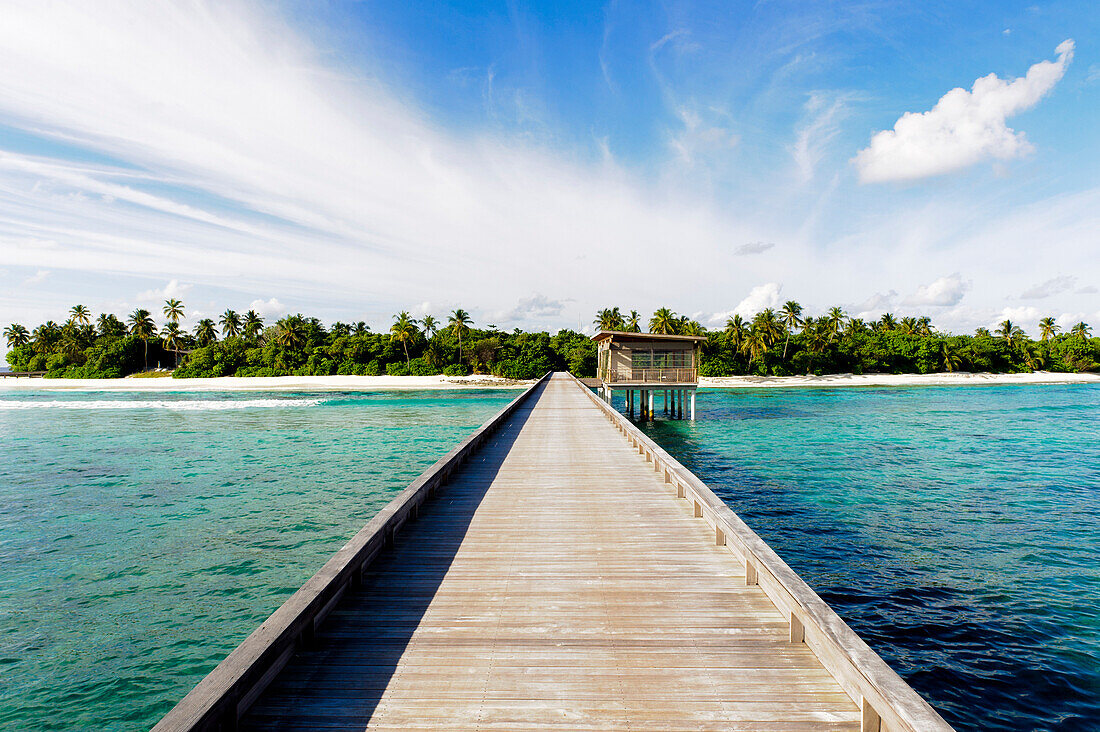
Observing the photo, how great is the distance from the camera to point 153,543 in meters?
10.5

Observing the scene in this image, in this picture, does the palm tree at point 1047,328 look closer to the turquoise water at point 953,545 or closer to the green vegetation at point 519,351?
the green vegetation at point 519,351

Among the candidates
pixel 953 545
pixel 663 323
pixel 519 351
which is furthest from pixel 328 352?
pixel 953 545

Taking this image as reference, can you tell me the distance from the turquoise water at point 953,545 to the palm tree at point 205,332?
81.9m

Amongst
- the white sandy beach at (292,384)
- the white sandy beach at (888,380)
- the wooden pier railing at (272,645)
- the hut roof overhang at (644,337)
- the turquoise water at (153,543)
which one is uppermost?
the hut roof overhang at (644,337)

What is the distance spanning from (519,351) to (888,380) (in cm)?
4922

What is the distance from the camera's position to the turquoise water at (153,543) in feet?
20.0

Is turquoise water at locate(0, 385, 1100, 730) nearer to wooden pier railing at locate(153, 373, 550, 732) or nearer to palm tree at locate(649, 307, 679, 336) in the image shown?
wooden pier railing at locate(153, 373, 550, 732)

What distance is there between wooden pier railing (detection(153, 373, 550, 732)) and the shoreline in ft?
180

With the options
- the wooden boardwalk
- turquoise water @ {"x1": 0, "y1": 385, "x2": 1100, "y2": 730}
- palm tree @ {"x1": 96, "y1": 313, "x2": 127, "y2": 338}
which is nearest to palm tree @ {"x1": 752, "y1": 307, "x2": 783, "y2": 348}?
turquoise water @ {"x1": 0, "y1": 385, "x2": 1100, "y2": 730}

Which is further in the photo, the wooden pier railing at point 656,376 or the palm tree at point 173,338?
the palm tree at point 173,338

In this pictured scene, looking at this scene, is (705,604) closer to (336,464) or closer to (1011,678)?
(1011,678)

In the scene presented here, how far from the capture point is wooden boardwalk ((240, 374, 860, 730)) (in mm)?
3105

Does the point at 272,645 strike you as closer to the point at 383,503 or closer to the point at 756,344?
the point at 383,503

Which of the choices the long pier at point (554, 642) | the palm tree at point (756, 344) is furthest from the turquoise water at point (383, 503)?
the palm tree at point (756, 344)
